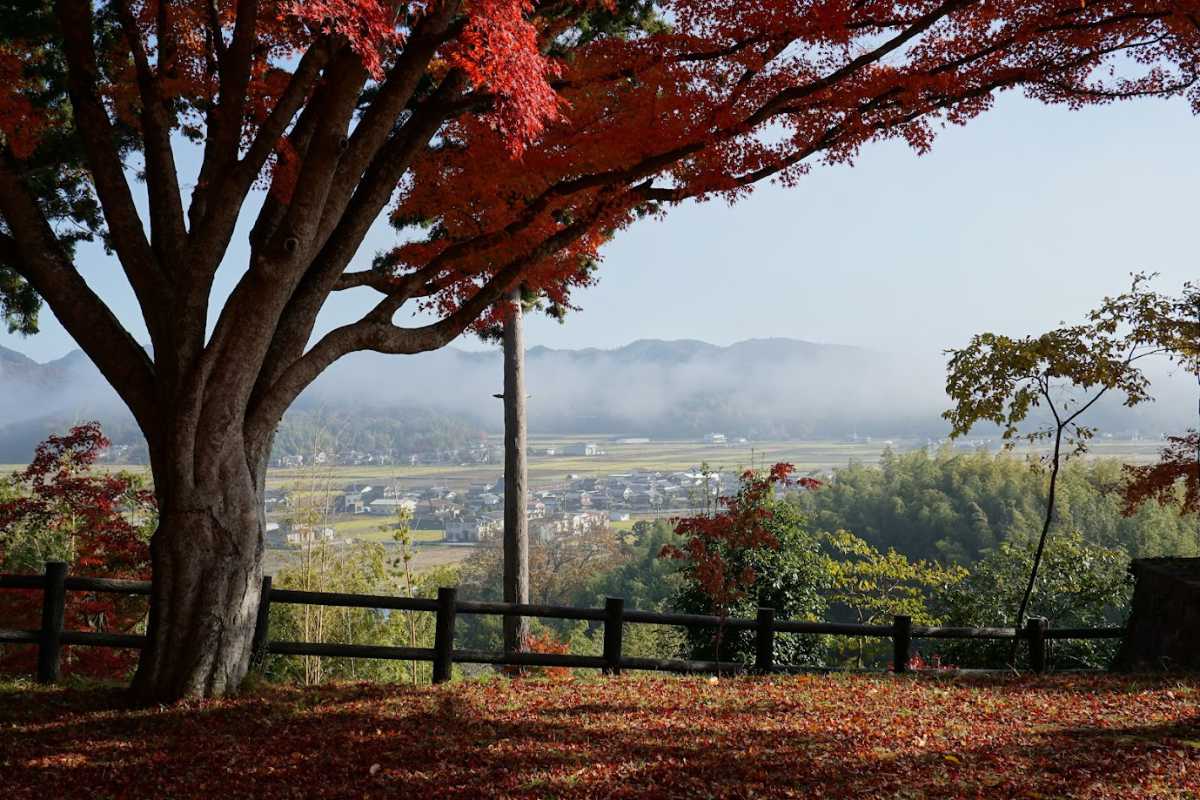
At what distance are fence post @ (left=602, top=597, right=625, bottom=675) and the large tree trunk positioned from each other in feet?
10.4

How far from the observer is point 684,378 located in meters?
84.9

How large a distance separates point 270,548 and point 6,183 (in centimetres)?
1791

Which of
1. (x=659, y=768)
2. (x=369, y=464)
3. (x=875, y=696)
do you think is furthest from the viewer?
(x=369, y=464)

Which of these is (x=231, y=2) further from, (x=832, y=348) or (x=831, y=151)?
(x=832, y=348)

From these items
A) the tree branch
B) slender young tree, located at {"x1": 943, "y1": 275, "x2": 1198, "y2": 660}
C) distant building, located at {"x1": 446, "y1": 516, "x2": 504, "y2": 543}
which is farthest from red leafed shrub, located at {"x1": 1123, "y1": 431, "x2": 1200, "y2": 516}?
distant building, located at {"x1": 446, "y1": 516, "x2": 504, "y2": 543}

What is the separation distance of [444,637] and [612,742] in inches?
114

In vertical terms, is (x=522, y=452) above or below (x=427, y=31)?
below

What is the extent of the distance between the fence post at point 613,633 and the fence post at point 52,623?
4586 mm

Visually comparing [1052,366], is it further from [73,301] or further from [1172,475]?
[73,301]

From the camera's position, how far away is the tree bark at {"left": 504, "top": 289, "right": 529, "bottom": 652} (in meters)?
12.0

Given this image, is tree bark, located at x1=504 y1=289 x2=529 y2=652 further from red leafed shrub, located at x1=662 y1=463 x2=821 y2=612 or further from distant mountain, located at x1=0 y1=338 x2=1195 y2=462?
distant mountain, located at x1=0 y1=338 x2=1195 y2=462

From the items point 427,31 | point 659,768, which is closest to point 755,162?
point 427,31

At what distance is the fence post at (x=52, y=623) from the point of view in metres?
7.81

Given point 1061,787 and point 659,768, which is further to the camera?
point 659,768
